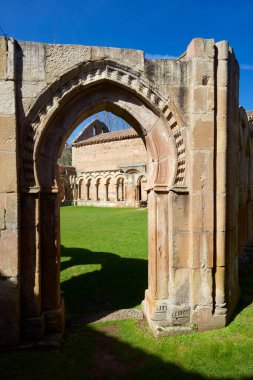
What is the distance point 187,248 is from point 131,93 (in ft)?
7.92

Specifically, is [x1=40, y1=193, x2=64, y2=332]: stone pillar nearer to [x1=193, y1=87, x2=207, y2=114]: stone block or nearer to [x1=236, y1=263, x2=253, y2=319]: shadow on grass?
[x1=193, y1=87, x2=207, y2=114]: stone block

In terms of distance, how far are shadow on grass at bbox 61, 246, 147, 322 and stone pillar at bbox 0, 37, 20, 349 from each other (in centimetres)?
134

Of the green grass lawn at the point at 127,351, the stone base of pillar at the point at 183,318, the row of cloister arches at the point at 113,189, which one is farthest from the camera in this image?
the row of cloister arches at the point at 113,189

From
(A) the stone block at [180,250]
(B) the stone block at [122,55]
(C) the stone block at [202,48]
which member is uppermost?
(C) the stone block at [202,48]

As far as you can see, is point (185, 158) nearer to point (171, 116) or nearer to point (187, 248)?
point (171, 116)

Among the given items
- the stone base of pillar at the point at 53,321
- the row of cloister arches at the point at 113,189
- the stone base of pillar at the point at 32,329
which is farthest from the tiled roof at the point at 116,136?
the stone base of pillar at the point at 32,329

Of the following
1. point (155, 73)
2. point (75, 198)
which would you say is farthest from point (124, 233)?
point (75, 198)

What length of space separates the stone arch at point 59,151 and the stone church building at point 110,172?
791 inches

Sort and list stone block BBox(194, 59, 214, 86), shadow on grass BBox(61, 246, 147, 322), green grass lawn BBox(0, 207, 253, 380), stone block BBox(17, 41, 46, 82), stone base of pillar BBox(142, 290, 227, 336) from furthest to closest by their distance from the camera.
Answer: shadow on grass BBox(61, 246, 147, 322) → stone base of pillar BBox(142, 290, 227, 336) → stone block BBox(194, 59, 214, 86) → stone block BBox(17, 41, 46, 82) → green grass lawn BBox(0, 207, 253, 380)

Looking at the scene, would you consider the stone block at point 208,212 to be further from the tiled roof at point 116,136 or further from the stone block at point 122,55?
the tiled roof at point 116,136

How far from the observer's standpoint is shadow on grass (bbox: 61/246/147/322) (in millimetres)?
5273

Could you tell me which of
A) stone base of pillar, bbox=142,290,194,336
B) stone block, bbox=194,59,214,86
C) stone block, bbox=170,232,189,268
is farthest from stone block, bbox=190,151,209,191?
stone base of pillar, bbox=142,290,194,336

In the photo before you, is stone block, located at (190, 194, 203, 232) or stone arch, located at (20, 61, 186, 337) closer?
stone arch, located at (20, 61, 186, 337)

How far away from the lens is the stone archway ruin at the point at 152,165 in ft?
12.6
